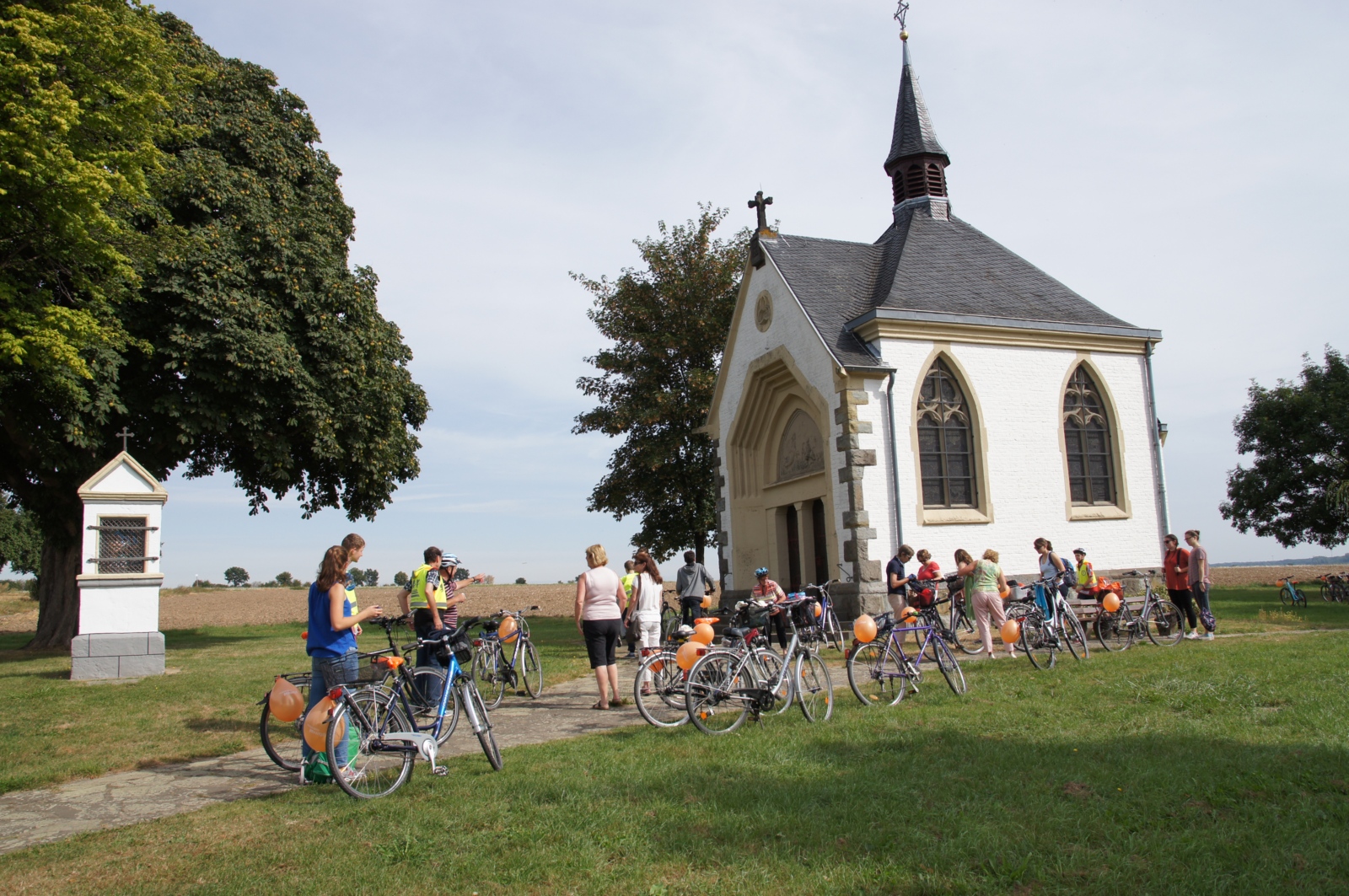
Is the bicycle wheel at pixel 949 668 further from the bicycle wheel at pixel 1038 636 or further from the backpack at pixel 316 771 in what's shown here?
the backpack at pixel 316 771

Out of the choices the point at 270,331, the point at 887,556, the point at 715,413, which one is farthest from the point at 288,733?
the point at 715,413

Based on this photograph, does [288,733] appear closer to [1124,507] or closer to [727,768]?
[727,768]

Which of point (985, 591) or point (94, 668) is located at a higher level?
point (985, 591)

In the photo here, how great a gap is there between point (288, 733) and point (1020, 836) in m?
6.80

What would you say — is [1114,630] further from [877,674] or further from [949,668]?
[877,674]

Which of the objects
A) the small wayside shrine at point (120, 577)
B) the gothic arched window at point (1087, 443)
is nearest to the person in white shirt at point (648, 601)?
the small wayside shrine at point (120, 577)

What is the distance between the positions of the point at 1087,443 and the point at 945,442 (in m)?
3.54

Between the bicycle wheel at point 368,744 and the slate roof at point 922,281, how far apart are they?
38.9ft

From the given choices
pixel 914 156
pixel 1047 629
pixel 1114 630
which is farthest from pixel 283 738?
pixel 914 156

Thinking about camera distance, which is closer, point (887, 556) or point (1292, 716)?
point (1292, 716)

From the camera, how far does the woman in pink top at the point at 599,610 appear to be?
8.97 metres

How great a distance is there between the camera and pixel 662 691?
8.17 m

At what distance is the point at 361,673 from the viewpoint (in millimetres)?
7488

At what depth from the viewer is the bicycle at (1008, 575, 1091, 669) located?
Result: 10.8m
